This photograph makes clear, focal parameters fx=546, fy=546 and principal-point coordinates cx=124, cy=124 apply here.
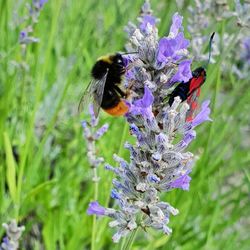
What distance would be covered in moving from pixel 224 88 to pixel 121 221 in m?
3.47

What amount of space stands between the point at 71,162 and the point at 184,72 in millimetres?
1581

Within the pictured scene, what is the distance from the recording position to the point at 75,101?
3.19 meters

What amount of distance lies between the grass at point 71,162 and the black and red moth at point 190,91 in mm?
528

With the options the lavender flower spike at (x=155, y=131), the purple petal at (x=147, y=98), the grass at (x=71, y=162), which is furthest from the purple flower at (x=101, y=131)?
the purple petal at (x=147, y=98)

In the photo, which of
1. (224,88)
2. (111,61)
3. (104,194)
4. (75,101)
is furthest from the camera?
(224,88)

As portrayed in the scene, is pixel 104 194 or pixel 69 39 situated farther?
pixel 69 39

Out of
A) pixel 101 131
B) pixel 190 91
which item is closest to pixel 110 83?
pixel 101 131

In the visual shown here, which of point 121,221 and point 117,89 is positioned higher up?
point 117,89

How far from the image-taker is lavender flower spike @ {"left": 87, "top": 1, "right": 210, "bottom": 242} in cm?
108

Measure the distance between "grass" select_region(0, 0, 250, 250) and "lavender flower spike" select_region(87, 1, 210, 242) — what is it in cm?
51

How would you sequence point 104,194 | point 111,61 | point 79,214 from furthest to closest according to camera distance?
point 79,214 → point 104,194 → point 111,61

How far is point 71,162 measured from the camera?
102 inches

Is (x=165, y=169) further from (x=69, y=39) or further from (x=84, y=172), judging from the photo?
(x=69, y=39)

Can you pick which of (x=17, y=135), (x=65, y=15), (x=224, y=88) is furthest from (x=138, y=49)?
(x=224, y=88)
